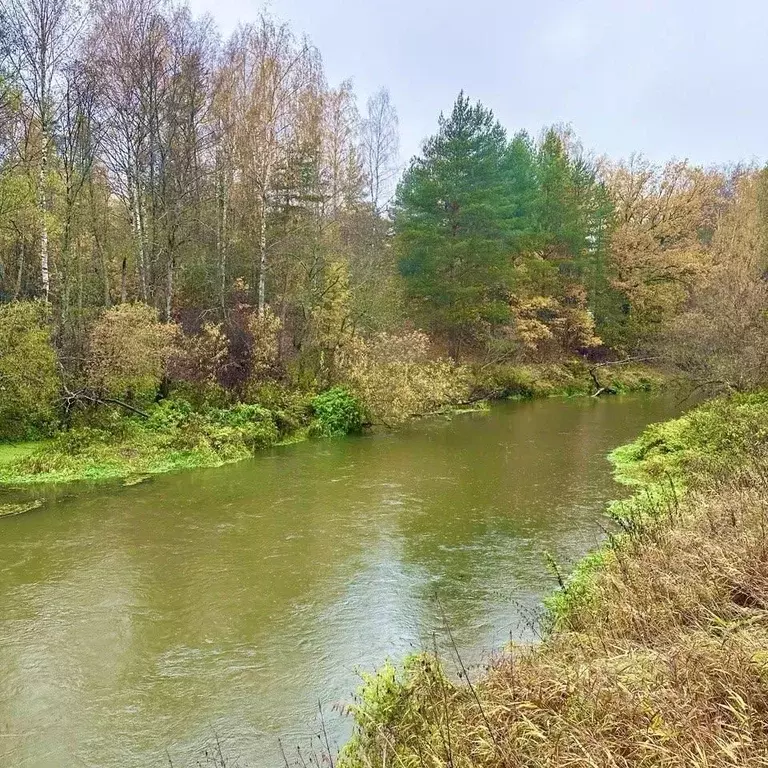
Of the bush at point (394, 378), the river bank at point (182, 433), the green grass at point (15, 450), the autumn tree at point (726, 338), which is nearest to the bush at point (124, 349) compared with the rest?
the river bank at point (182, 433)

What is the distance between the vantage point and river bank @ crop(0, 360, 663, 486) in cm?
1345

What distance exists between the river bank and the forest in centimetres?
7

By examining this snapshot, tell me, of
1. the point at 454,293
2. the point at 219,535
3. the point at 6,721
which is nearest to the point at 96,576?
the point at 219,535

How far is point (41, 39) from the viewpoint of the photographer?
1474 cm

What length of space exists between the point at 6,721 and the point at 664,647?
558cm

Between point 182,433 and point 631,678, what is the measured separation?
44.1 feet

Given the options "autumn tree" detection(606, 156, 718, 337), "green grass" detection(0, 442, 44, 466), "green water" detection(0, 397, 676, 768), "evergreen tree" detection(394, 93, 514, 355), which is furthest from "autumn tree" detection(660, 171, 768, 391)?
"green grass" detection(0, 442, 44, 466)

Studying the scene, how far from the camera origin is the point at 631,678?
3.93m

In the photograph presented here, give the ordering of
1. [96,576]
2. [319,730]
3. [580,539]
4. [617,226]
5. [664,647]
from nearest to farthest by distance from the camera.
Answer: [664,647], [319,730], [96,576], [580,539], [617,226]

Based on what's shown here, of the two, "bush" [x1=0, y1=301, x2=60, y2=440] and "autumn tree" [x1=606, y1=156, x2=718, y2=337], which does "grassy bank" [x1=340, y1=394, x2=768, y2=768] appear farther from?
"autumn tree" [x1=606, y1=156, x2=718, y2=337]

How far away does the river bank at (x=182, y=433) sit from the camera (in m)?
13.4

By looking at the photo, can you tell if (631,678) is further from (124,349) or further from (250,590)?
(124,349)

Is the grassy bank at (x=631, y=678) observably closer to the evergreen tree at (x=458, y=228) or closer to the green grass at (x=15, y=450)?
the green grass at (x=15, y=450)

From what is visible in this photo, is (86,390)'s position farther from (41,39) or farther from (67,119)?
(41,39)
